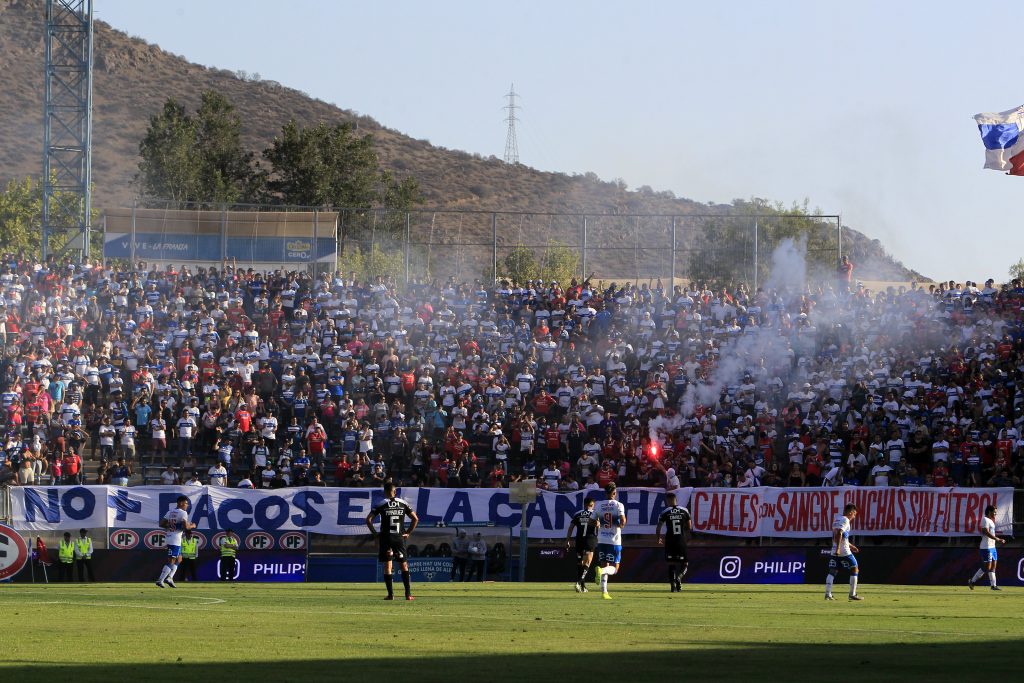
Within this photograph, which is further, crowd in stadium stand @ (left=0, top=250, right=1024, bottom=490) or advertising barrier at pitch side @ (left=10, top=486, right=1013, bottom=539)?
crowd in stadium stand @ (left=0, top=250, right=1024, bottom=490)

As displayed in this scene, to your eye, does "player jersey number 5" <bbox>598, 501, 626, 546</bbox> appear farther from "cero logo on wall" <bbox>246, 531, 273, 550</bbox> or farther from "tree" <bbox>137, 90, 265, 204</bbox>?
"tree" <bbox>137, 90, 265, 204</bbox>

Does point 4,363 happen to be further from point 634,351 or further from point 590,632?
point 590,632

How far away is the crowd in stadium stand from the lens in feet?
120

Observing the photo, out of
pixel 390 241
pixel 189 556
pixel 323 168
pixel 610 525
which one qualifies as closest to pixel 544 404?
pixel 189 556

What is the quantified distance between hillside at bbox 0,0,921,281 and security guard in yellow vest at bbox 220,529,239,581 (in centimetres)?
10208

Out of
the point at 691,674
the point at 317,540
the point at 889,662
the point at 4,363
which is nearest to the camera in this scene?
the point at 691,674

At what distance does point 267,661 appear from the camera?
14.2 metres

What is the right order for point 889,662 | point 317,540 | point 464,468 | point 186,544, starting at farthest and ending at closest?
point 464,468, point 317,540, point 186,544, point 889,662

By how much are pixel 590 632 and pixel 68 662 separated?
20.4 feet

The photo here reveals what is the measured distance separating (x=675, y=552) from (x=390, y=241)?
43.0m

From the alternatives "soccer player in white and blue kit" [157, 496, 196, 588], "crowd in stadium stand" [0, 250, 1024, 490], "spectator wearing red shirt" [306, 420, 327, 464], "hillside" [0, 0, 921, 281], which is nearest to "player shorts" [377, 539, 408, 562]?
"soccer player in white and blue kit" [157, 496, 196, 588]

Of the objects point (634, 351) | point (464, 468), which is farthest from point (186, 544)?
point (634, 351)

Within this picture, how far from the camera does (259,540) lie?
33812 mm

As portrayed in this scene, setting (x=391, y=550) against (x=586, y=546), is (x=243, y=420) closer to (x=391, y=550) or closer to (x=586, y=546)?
(x=586, y=546)
